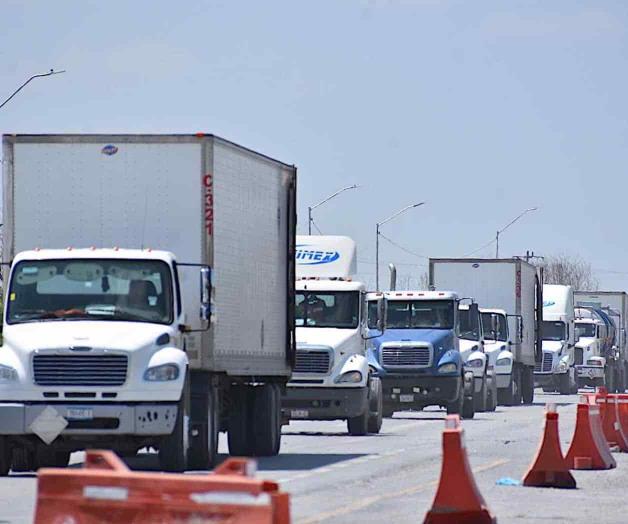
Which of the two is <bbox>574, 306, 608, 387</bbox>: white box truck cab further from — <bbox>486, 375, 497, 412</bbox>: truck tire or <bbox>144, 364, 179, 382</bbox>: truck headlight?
<bbox>144, 364, 179, 382</bbox>: truck headlight

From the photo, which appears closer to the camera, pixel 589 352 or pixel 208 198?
pixel 208 198

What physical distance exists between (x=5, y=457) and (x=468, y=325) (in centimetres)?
2382

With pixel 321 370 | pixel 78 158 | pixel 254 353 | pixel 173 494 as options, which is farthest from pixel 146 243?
pixel 173 494

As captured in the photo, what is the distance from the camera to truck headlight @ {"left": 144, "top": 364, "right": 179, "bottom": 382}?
19.8 m

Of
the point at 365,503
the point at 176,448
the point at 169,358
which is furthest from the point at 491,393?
the point at 365,503

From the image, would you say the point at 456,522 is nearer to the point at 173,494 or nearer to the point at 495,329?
the point at 173,494

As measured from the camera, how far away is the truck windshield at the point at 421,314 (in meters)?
39.6

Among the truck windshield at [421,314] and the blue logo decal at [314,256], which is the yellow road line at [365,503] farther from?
the truck windshield at [421,314]

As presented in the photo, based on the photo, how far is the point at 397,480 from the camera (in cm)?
2002

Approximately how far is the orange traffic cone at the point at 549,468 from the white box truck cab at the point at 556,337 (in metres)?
39.0

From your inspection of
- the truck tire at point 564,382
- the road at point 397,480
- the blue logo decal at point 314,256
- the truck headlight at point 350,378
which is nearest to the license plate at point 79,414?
the road at point 397,480

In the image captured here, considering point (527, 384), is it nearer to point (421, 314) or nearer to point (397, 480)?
point (421, 314)

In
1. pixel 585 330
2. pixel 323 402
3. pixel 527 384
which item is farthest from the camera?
pixel 585 330

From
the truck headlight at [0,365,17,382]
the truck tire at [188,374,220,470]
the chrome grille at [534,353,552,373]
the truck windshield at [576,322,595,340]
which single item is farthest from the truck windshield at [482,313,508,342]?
the truck headlight at [0,365,17,382]
